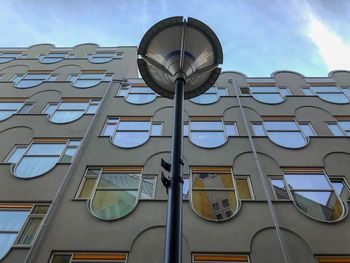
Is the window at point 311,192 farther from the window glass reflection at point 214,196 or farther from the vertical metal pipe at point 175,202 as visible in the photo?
the vertical metal pipe at point 175,202

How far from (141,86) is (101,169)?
23.5ft

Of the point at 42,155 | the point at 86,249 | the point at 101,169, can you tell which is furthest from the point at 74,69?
the point at 86,249

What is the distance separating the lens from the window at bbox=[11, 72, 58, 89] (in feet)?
57.2

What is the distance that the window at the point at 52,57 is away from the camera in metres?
20.6

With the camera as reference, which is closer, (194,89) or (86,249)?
(194,89)

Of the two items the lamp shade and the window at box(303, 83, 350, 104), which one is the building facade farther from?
the lamp shade

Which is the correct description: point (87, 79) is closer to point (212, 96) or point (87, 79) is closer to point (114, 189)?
point (212, 96)

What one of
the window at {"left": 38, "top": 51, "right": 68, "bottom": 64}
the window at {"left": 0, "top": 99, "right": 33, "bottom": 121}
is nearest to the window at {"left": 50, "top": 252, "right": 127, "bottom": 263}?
the window at {"left": 0, "top": 99, "right": 33, "bottom": 121}

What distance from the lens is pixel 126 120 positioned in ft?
47.6

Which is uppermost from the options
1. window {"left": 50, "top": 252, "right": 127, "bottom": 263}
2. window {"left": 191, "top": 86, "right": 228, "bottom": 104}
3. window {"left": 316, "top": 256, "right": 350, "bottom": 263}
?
window {"left": 191, "top": 86, "right": 228, "bottom": 104}

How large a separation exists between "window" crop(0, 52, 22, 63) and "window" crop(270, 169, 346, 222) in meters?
20.5

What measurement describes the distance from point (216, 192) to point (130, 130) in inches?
215

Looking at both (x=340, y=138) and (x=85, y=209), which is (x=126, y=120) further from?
(x=340, y=138)

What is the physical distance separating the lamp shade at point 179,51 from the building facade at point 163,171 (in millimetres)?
5920
